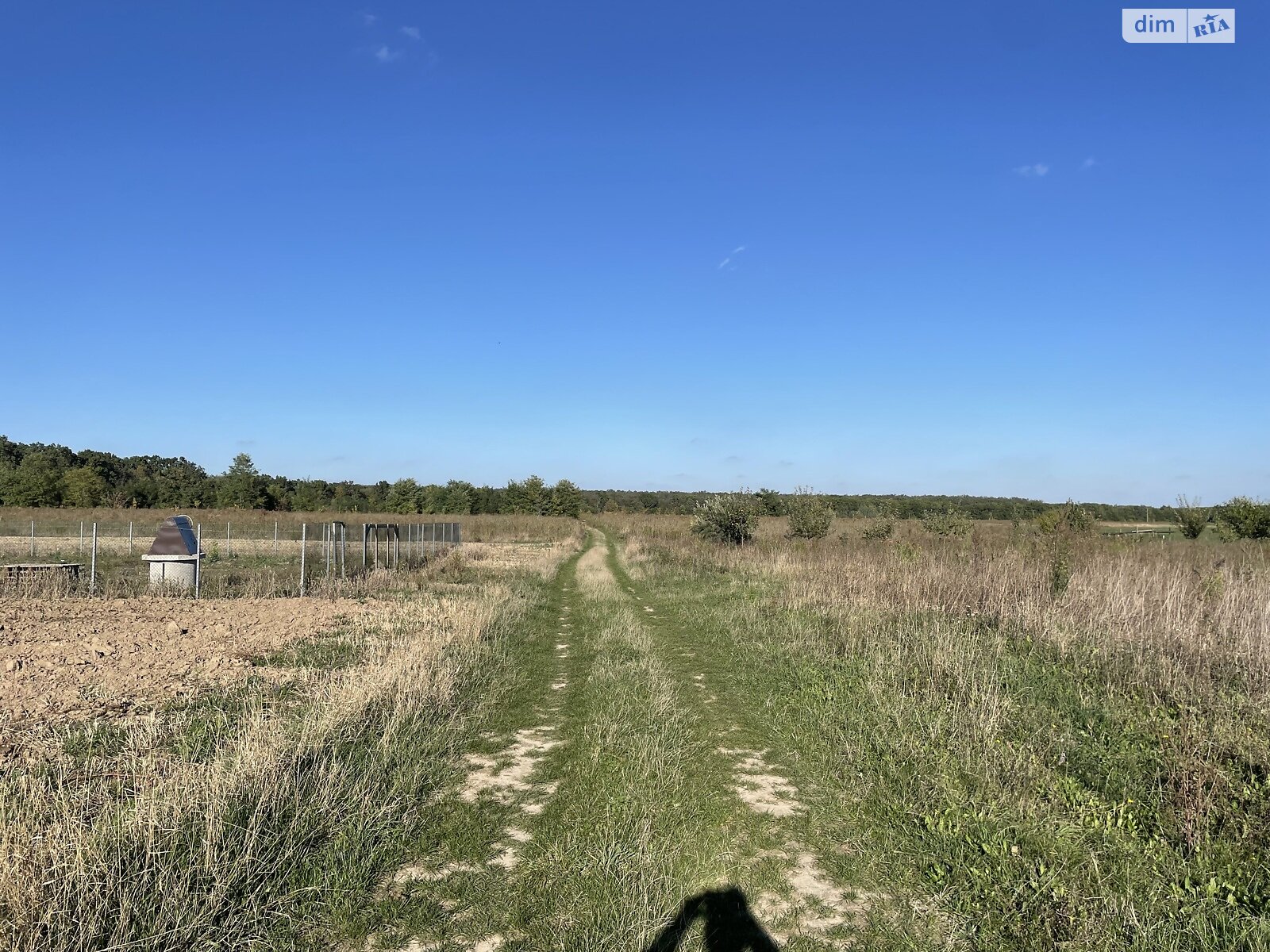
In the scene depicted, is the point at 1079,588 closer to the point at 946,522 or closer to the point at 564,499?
the point at 946,522

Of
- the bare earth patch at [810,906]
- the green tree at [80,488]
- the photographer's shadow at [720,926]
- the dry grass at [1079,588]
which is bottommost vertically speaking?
the bare earth patch at [810,906]

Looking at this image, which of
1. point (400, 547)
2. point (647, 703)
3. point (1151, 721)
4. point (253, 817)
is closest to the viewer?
point (253, 817)

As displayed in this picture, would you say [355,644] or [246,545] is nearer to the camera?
[355,644]

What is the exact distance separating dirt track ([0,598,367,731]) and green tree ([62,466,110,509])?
68.6 m

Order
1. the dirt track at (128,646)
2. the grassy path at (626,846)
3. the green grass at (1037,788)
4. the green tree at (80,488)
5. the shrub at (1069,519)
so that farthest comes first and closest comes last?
the green tree at (80,488) → the shrub at (1069,519) → the dirt track at (128,646) → the green grass at (1037,788) → the grassy path at (626,846)

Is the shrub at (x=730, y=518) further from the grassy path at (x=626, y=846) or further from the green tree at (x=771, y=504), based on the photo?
the grassy path at (x=626, y=846)

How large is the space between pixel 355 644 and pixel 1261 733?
1082cm

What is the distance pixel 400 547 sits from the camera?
29.0 m

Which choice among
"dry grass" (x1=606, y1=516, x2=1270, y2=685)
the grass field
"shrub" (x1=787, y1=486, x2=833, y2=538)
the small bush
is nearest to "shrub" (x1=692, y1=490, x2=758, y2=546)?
"shrub" (x1=787, y1=486, x2=833, y2=538)

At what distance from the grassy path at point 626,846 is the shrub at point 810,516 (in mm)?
21261

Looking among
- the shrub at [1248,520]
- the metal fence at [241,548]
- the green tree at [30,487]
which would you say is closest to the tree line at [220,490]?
the green tree at [30,487]

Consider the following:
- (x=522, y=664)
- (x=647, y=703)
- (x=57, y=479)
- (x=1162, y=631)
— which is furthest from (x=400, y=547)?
(x=57, y=479)

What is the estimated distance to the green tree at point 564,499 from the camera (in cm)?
9156

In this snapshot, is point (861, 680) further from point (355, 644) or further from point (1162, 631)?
point (355, 644)
